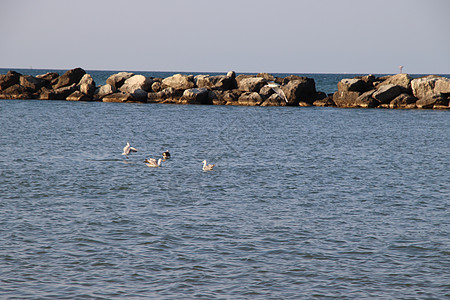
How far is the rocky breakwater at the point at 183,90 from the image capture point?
6191 centimetres

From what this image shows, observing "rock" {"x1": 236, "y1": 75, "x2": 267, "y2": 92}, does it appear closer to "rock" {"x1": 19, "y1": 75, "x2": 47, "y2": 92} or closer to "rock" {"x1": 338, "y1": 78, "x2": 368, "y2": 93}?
"rock" {"x1": 338, "y1": 78, "x2": 368, "y2": 93}

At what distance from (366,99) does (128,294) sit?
5379 cm

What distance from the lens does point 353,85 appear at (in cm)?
6081

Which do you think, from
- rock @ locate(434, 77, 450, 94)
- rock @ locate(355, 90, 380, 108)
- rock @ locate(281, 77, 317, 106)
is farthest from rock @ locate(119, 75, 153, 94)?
rock @ locate(434, 77, 450, 94)

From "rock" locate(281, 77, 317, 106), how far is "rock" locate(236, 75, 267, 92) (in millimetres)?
2642

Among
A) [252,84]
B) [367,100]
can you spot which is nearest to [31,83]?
[252,84]

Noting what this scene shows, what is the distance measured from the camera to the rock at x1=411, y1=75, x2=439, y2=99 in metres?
56.9

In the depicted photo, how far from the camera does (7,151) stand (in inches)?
1081

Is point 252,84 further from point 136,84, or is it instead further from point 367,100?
point 136,84

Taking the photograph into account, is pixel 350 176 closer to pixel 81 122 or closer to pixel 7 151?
pixel 7 151

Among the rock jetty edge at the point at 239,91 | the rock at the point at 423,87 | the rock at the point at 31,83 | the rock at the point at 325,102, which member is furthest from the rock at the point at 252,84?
the rock at the point at 31,83

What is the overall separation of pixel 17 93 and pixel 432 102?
51298 mm

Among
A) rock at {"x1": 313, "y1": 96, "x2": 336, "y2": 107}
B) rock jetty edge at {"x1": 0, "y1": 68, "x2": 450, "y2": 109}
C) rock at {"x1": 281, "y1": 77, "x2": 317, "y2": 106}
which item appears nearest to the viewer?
rock jetty edge at {"x1": 0, "y1": 68, "x2": 450, "y2": 109}

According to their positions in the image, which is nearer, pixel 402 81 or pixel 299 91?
pixel 402 81
